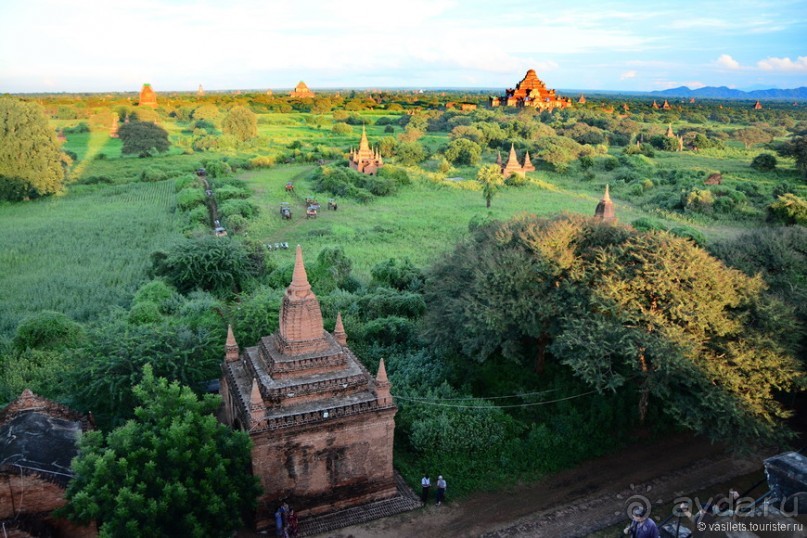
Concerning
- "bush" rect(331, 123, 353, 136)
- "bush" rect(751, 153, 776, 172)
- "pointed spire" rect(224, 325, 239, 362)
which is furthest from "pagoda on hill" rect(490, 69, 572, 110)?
"pointed spire" rect(224, 325, 239, 362)

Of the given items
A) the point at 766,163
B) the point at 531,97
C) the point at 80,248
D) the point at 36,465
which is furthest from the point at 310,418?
the point at 531,97

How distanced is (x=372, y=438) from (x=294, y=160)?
68194 mm

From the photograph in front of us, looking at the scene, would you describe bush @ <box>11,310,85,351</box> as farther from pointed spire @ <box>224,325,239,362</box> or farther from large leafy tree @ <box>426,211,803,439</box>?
large leafy tree @ <box>426,211,803,439</box>

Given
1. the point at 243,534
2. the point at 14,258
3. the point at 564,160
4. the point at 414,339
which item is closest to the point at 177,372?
the point at 243,534

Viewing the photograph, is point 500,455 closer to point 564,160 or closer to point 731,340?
point 731,340

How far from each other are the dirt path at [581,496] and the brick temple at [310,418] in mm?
1078

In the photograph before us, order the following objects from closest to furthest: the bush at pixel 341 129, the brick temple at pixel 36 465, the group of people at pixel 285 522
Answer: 1. the brick temple at pixel 36 465
2. the group of people at pixel 285 522
3. the bush at pixel 341 129

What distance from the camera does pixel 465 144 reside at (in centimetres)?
7412

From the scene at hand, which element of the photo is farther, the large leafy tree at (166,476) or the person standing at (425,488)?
the person standing at (425,488)

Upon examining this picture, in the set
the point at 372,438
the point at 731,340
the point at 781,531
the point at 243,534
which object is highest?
the point at 781,531

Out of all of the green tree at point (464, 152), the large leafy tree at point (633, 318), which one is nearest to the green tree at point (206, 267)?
the large leafy tree at point (633, 318)

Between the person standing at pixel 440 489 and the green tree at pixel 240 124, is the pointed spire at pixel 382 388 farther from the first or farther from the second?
the green tree at pixel 240 124

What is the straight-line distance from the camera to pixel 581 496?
1578 cm

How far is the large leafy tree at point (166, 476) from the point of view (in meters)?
11.5
